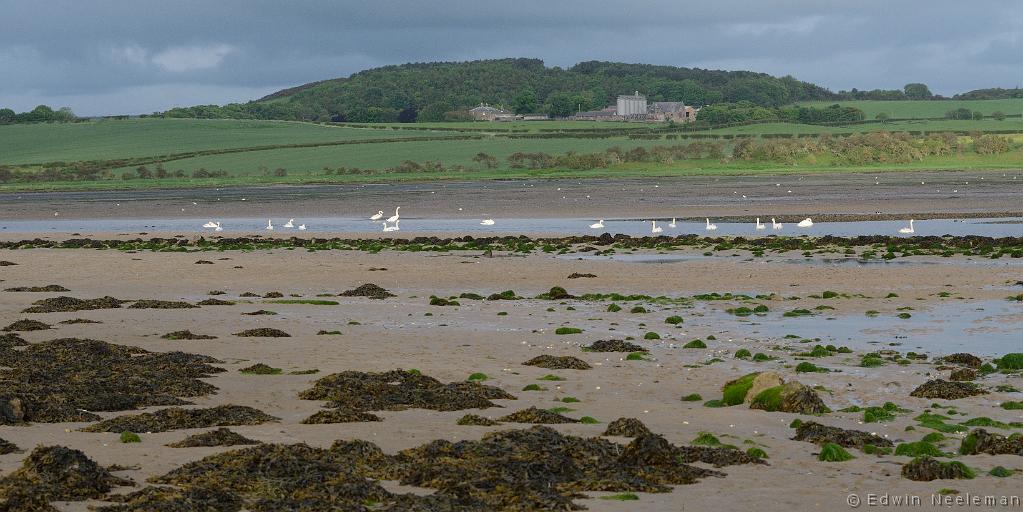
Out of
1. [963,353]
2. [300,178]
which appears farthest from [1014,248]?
[300,178]

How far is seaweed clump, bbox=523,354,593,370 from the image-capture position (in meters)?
16.9

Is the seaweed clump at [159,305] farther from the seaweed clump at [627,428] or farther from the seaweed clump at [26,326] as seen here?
the seaweed clump at [627,428]

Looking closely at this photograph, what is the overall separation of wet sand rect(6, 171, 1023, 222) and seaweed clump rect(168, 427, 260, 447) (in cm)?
4118

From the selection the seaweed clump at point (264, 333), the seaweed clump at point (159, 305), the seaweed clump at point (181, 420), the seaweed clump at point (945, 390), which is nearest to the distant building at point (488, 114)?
the seaweed clump at point (159, 305)

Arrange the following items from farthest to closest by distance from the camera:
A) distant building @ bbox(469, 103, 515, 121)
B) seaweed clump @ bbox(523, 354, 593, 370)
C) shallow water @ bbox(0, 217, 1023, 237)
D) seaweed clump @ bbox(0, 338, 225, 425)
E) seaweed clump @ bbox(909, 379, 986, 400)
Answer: distant building @ bbox(469, 103, 515, 121) < shallow water @ bbox(0, 217, 1023, 237) < seaweed clump @ bbox(523, 354, 593, 370) < seaweed clump @ bbox(909, 379, 986, 400) < seaweed clump @ bbox(0, 338, 225, 425)

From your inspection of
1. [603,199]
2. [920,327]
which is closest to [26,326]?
[920,327]

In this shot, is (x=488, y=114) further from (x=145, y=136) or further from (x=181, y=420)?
(x=181, y=420)

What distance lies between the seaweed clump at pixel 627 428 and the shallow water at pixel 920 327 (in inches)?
289

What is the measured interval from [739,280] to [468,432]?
17507 mm

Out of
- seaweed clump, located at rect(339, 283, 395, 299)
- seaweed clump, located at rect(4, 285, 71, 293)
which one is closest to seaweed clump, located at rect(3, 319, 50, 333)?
seaweed clump, located at rect(4, 285, 71, 293)

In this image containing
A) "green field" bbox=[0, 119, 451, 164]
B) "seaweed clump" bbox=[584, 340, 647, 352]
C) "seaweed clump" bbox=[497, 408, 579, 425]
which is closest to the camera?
"seaweed clump" bbox=[497, 408, 579, 425]

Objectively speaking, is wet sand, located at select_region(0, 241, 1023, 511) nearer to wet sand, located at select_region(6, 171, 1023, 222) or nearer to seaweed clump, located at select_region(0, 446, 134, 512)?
seaweed clump, located at select_region(0, 446, 134, 512)

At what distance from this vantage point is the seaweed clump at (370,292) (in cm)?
2666

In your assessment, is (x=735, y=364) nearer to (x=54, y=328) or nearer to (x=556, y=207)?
(x=54, y=328)
